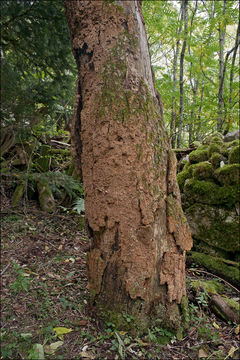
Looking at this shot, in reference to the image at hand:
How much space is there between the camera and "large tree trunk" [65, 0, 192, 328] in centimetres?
227

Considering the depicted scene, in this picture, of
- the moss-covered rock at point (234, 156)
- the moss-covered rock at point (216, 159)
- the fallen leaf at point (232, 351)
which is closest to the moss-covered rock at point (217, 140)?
the moss-covered rock at point (216, 159)

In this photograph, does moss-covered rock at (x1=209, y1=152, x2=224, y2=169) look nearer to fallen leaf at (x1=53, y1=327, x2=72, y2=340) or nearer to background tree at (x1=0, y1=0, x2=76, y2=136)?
background tree at (x1=0, y1=0, x2=76, y2=136)

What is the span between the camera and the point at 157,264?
2.34m

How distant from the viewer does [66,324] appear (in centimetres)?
228

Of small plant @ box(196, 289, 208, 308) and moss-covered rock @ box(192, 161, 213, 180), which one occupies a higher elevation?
moss-covered rock @ box(192, 161, 213, 180)

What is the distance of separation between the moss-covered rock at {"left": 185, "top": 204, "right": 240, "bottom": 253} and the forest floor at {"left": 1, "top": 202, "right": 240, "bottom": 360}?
0.65m

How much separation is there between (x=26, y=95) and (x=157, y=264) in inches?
121

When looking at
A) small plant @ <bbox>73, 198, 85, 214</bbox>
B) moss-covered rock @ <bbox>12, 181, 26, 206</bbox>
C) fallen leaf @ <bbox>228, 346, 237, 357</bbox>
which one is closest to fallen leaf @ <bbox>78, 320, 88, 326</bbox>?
fallen leaf @ <bbox>228, 346, 237, 357</bbox>

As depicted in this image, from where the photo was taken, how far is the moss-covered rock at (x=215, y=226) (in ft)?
12.0

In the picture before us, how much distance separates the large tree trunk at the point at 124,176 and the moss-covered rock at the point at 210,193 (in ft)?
5.60

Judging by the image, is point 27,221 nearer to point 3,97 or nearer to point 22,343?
point 3,97

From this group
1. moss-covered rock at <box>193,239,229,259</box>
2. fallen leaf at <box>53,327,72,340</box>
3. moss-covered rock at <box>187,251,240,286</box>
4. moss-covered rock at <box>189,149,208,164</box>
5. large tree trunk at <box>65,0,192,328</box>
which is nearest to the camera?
fallen leaf at <box>53,327,72,340</box>

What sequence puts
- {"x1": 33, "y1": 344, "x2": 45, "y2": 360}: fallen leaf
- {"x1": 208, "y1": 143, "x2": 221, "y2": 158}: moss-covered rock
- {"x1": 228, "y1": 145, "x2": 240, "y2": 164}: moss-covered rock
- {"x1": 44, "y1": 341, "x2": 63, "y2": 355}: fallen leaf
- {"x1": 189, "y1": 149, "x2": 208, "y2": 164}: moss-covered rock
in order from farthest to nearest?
{"x1": 189, "y1": 149, "x2": 208, "y2": 164}: moss-covered rock → {"x1": 208, "y1": 143, "x2": 221, "y2": 158}: moss-covered rock → {"x1": 228, "y1": 145, "x2": 240, "y2": 164}: moss-covered rock → {"x1": 44, "y1": 341, "x2": 63, "y2": 355}: fallen leaf → {"x1": 33, "y1": 344, "x2": 45, "y2": 360}: fallen leaf

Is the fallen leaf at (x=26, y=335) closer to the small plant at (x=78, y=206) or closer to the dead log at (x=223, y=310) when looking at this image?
the dead log at (x=223, y=310)
